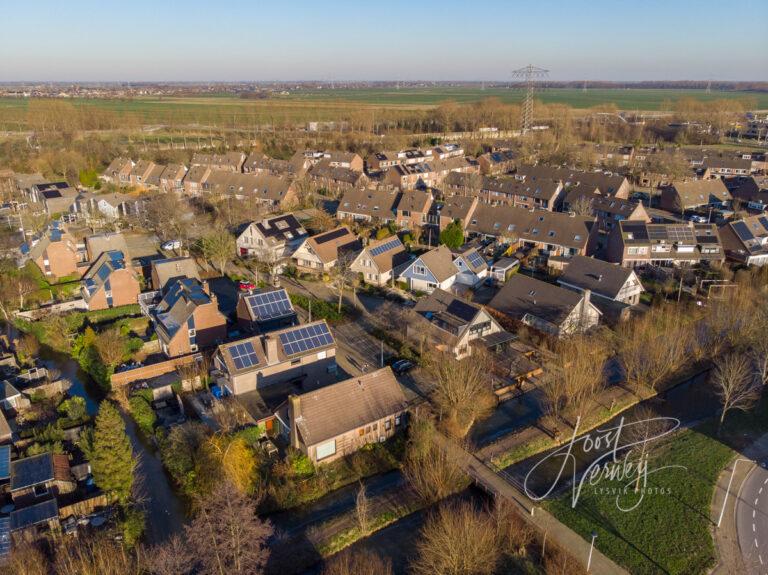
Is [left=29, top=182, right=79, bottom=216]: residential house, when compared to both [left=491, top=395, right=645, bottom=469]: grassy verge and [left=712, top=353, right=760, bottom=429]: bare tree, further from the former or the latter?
[left=712, top=353, right=760, bottom=429]: bare tree

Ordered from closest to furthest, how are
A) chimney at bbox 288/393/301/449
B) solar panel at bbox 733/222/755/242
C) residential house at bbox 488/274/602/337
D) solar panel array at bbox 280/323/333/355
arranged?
chimney at bbox 288/393/301/449, solar panel array at bbox 280/323/333/355, residential house at bbox 488/274/602/337, solar panel at bbox 733/222/755/242

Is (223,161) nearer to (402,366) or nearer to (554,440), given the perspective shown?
(402,366)

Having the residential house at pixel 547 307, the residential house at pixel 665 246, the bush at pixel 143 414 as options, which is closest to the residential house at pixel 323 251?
the residential house at pixel 547 307

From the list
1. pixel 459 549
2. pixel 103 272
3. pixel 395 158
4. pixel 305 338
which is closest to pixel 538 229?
pixel 305 338

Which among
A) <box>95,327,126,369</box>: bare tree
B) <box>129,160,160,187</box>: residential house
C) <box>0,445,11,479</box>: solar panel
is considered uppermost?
<box>129,160,160,187</box>: residential house

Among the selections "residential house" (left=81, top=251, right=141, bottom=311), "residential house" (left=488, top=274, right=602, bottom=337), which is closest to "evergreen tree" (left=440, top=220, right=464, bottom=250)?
"residential house" (left=488, top=274, right=602, bottom=337)

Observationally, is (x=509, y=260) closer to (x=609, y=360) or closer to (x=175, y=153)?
(x=609, y=360)

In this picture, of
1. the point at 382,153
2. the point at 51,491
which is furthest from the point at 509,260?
the point at 382,153
